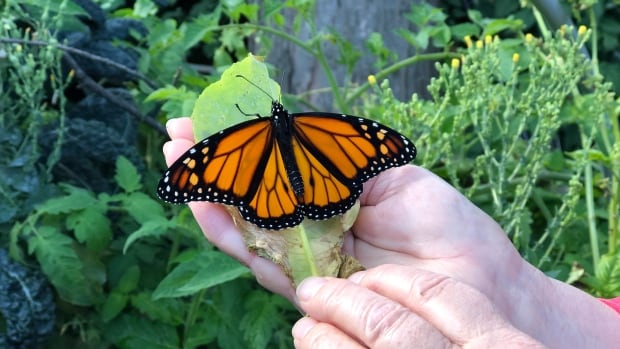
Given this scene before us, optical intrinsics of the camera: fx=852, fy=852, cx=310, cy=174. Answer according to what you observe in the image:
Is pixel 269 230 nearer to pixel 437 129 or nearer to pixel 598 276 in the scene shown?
pixel 437 129

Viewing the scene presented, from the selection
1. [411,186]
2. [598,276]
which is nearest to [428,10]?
[598,276]

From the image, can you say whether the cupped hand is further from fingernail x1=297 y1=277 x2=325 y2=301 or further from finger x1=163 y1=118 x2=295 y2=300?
fingernail x1=297 y1=277 x2=325 y2=301

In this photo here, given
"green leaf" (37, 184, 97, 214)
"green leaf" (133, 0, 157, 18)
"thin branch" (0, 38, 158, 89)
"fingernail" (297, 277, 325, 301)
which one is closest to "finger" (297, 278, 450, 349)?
"fingernail" (297, 277, 325, 301)

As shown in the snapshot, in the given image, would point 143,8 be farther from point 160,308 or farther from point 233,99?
point 233,99

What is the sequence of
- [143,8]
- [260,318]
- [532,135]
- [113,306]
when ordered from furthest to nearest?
[143,8]
[532,135]
[113,306]
[260,318]

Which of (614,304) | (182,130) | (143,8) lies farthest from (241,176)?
(143,8)
